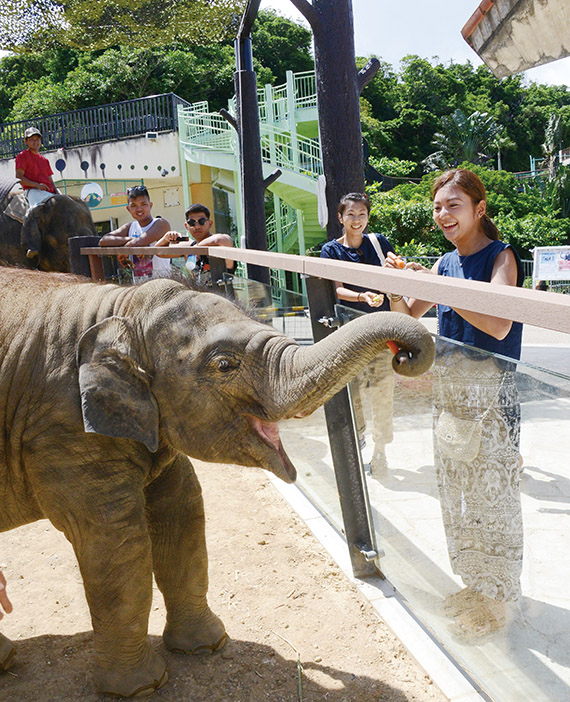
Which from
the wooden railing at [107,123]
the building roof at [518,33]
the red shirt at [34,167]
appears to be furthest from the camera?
the wooden railing at [107,123]

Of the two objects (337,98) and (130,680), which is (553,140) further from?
(130,680)

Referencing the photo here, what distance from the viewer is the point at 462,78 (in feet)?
180

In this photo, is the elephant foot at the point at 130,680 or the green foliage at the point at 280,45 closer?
the elephant foot at the point at 130,680

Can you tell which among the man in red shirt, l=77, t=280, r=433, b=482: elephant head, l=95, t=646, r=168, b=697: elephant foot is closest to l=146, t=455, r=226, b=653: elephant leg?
l=95, t=646, r=168, b=697: elephant foot

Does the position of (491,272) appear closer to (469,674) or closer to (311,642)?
(469,674)

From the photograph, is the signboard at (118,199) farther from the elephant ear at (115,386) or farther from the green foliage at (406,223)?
the elephant ear at (115,386)

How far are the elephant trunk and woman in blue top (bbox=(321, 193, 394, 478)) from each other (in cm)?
57

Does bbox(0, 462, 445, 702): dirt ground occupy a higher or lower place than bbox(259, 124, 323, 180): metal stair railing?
lower

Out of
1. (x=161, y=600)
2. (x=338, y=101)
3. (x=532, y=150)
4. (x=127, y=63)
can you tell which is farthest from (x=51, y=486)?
(x=532, y=150)

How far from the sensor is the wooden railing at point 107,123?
2156 centimetres

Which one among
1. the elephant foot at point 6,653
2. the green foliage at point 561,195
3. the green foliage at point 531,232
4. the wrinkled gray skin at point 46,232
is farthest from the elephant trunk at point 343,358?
the green foliage at point 561,195

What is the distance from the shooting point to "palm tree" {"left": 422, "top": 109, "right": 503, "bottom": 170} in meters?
42.7

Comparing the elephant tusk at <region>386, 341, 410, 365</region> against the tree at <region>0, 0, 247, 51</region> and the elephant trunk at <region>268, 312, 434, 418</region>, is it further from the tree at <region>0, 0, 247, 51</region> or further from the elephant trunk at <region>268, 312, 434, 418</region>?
the tree at <region>0, 0, 247, 51</region>

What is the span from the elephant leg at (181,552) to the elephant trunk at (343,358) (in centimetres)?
81
